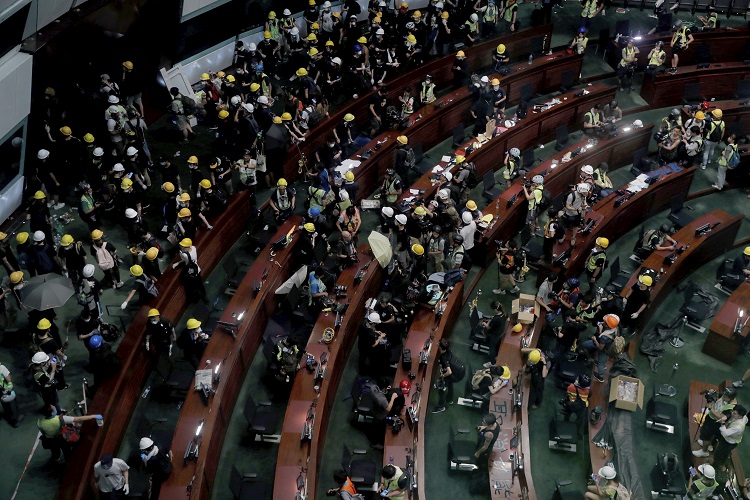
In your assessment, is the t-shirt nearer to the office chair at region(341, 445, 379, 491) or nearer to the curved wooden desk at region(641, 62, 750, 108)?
the office chair at region(341, 445, 379, 491)

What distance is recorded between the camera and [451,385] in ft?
57.8

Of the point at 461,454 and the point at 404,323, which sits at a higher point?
the point at 404,323

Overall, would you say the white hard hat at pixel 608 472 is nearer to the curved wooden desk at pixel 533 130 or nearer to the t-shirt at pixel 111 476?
the t-shirt at pixel 111 476

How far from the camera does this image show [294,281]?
1817 centimetres

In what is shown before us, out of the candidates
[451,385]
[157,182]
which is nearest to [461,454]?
[451,385]

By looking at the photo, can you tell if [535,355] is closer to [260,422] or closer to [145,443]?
[260,422]

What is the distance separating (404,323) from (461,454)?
3173 millimetres

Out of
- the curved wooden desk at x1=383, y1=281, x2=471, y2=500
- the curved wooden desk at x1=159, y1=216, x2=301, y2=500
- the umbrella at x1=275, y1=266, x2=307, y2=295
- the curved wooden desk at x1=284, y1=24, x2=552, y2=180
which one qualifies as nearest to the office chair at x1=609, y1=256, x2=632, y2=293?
the curved wooden desk at x1=383, y1=281, x2=471, y2=500

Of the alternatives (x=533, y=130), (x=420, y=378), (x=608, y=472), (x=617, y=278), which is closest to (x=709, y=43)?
(x=533, y=130)

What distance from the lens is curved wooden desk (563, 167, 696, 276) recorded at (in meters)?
20.5

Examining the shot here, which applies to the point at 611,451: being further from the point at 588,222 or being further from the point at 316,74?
the point at 316,74

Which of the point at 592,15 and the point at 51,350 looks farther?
the point at 592,15

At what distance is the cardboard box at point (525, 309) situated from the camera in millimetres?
18344

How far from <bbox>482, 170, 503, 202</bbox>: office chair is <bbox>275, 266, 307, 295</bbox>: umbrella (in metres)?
6.37
